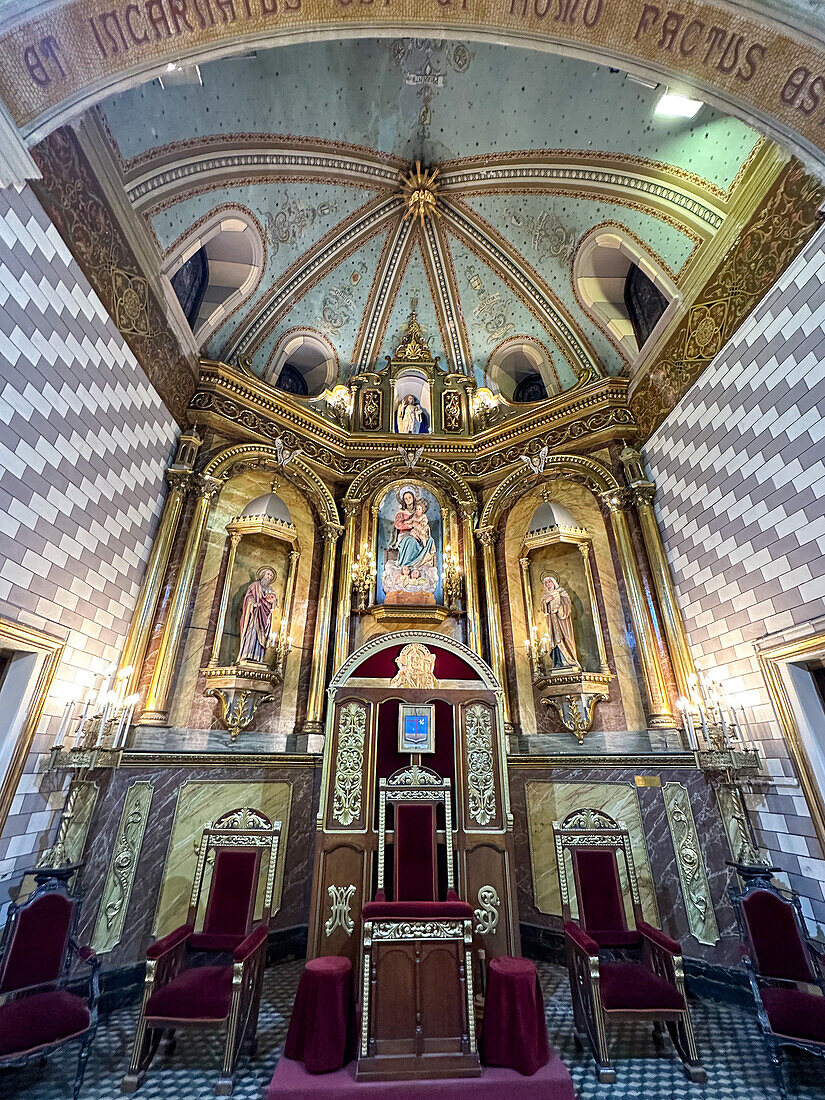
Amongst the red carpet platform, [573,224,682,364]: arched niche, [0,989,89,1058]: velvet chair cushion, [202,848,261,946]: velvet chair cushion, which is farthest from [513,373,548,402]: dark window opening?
[0,989,89,1058]: velvet chair cushion

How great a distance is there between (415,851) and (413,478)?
7061 mm

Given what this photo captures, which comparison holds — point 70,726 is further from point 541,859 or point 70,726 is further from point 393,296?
point 393,296

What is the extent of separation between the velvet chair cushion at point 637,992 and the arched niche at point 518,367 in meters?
9.72

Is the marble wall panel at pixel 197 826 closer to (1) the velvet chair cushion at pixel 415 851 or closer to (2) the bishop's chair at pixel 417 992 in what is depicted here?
(1) the velvet chair cushion at pixel 415 851

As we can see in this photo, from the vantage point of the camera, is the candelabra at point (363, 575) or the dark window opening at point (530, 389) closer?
the candelabra at point (363, 575)

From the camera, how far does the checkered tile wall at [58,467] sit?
5.02 m

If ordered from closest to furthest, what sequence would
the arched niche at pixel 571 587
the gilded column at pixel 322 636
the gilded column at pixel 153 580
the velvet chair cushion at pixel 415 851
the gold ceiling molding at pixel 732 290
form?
the velvet chair cushion at pixel 415 851
the gold ceiling molding at pixel 732 290
the gilded column at pixel 153 580
the arched niche at pixel 571 587
the gilded column at pixel 322 636

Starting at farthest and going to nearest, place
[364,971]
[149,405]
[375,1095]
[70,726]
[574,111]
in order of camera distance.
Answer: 1. [574,111]
2. [149,405]
3. [70,726]
4. [364,971]
5. [375,1095]

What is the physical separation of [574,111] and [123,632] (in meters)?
11.3

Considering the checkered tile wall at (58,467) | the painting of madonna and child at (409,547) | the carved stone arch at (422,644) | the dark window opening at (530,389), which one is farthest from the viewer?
the dark window opening at (530,389)

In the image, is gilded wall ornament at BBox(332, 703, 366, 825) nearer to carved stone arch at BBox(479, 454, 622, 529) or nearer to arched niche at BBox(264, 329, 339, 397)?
carved stone arch at BBox(479, 454, 622, 529)

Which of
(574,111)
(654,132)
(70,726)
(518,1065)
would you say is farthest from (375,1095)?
(574,111)

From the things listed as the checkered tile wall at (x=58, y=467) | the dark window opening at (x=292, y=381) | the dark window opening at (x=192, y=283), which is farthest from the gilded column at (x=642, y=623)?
the dark window opening at (x=192, y=283)

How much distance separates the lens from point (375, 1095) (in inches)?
146
